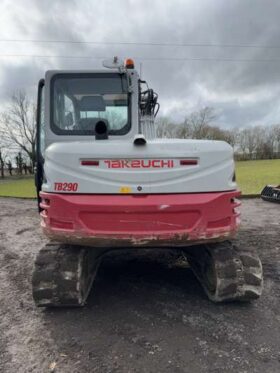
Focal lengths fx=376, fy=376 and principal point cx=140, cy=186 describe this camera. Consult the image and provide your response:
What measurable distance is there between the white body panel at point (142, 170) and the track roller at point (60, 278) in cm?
80

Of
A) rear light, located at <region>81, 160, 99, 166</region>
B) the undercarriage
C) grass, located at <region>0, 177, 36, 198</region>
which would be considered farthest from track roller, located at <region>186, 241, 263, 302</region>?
grass, located at <region>0, 177, 36, 198</region>

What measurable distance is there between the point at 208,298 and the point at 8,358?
2.11m

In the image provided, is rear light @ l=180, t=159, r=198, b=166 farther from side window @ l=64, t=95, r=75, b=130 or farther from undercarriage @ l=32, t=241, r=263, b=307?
side window @ l=64, t=95, r=75, b=130

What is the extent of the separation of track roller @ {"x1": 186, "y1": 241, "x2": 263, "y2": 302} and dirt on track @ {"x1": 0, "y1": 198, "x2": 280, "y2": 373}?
17 cm

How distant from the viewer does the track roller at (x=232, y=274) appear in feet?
12.4

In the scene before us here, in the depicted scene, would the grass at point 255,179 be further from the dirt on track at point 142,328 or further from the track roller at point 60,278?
the track roller at point 60,278

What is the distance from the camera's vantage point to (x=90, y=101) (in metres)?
4.72

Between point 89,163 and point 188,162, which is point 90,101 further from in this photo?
point 188,162

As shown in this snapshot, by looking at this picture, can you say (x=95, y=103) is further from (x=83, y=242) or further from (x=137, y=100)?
(x=83, y=242)

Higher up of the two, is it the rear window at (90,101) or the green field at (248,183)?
the rear window at (90,101)

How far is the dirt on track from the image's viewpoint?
295 centimetres

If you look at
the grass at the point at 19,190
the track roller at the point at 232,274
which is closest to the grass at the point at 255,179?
the grass at the point at 19,190

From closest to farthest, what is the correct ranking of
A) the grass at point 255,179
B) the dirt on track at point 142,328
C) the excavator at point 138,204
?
the dirt on track at point 142,328, the excavator at point 138,204, the grass at point 255,179

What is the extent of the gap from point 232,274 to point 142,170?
1.41 metres
